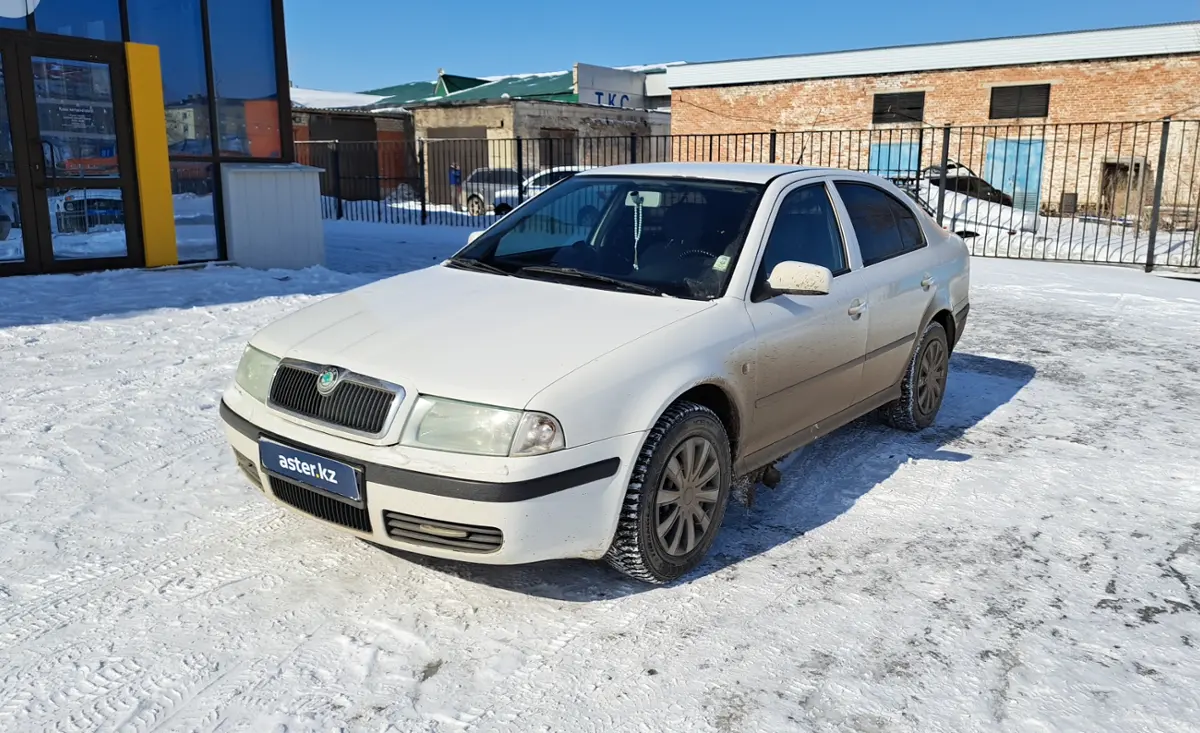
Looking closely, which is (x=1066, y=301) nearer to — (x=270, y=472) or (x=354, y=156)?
(x=270, y=472)

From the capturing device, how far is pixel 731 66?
3061 centimetres

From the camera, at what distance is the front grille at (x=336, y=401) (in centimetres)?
307

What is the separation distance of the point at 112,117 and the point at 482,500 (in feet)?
30.2

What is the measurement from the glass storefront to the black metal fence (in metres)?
3.04

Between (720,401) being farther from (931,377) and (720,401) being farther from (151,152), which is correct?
(151,152)

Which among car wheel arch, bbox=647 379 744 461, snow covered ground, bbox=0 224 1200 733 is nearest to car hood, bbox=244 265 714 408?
car wheel arch, bbox=647 379 744 461

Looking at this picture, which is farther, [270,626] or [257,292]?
[257,292]

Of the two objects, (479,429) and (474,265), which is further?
(474,265)

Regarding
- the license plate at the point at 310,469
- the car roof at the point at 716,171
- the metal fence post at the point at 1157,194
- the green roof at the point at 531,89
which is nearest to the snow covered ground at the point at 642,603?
the license plate at the point at 310,469

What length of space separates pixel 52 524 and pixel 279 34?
9130 mm

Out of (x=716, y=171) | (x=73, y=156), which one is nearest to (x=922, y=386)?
(x=716, y=171)

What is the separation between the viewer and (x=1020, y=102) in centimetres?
2639

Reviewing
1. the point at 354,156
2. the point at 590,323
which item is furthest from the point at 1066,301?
the point at 354,156

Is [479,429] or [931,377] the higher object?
[479,429]
